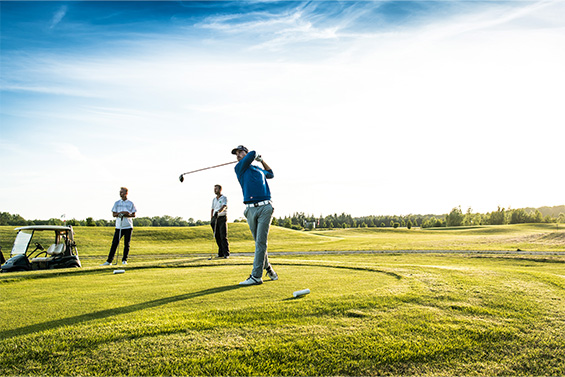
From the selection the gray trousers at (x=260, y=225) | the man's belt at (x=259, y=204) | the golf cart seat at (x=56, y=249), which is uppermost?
the man's belt at (x=259, y=204)

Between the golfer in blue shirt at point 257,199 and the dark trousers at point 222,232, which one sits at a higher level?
the golfer in blue shirt at point 257,199

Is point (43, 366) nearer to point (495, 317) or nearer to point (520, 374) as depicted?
point (520, 374)

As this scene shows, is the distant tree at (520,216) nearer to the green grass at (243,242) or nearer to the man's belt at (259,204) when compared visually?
the green grass at (243,242)

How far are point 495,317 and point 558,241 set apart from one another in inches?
1322

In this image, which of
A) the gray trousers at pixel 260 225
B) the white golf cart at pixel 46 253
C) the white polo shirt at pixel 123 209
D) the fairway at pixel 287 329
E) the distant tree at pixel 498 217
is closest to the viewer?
the fairway at pixel 287 329

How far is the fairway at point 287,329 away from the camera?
13.4ft

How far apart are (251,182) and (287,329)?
169 inches

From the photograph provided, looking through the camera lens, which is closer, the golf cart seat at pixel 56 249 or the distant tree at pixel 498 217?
the golf cart seat at pixel 56 249

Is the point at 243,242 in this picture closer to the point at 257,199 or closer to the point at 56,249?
the point at 56,249

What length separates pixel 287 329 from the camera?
16.0ft

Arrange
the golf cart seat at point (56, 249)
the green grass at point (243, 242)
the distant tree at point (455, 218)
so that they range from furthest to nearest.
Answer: the distant tree at point (455, 218) < the green grass at point (243, 242) < the golf cart seat at point (56, 249)

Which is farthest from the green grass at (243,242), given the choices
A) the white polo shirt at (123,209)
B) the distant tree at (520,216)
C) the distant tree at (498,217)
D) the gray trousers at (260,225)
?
the distant tree at (498,217)

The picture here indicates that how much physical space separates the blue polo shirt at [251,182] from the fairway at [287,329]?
2037mm

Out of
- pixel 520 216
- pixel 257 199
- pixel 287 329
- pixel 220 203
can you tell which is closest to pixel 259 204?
pixel 257 199
